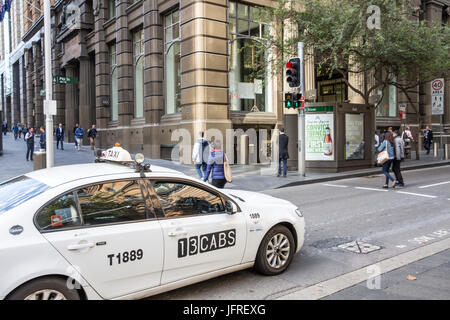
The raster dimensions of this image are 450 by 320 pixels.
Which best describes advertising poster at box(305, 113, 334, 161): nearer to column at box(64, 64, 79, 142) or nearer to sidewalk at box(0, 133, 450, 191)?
sidewalk at box(0, 133, 450, 191)

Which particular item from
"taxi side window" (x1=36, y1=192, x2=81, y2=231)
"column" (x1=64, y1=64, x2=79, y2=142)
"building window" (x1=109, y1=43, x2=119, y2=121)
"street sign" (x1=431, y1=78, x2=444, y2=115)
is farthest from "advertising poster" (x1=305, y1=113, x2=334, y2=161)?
"column" (x1=64, y1=64, x2=79, y2=142)

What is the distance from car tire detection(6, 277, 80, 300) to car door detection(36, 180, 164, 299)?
17cm

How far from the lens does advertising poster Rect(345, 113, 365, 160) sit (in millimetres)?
16688

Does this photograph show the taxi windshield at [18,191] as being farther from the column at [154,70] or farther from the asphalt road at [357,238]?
the column at [154,70]

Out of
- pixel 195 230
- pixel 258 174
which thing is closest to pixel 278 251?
pixel 195 230

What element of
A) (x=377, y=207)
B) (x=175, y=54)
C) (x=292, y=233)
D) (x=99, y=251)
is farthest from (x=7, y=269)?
(x=175, y=54)

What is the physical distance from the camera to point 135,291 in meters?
3.73

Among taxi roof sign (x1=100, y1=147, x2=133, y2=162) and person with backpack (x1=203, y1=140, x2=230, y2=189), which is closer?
taxi roof sign (x1=100, y1=147, x2=133, y2=162)

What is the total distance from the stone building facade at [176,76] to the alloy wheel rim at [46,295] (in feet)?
47.7

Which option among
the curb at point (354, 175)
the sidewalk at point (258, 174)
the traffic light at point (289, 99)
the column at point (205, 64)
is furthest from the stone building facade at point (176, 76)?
the curb at point (354, 175)

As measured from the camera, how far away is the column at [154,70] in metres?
20.8

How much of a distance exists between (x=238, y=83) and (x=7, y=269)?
17.6 metres

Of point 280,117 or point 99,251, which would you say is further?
point 280,117

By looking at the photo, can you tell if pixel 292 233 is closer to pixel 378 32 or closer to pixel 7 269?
pixel 7 269
